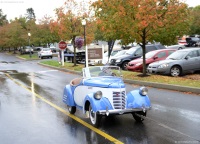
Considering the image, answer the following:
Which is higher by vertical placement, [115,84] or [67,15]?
[67,15]

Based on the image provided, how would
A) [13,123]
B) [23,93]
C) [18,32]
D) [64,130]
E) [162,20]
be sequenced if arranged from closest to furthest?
[64,130] < [13,123] < [23,93] < [162,20] < [18,32]

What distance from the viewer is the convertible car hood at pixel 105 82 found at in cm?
696

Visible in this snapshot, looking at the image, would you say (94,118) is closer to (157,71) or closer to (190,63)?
(157,71)

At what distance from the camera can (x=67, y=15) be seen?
25562 mm

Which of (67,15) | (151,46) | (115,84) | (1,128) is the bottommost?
(1,128)

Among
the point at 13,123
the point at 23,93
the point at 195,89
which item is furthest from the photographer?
the point at 23,93

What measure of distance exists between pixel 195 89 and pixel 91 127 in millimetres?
6327

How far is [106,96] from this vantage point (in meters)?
6.91

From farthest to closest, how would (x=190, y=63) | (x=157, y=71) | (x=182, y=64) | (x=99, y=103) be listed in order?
(x=157, y=71)
(x=190, y=63)
(x=182, y=64)
(x=99, y=103)

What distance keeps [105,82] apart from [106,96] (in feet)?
1.33

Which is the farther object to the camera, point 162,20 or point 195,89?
point 162,20

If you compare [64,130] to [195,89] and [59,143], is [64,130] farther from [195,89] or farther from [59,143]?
[195,89]

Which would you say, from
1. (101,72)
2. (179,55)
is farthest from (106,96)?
(179,55)

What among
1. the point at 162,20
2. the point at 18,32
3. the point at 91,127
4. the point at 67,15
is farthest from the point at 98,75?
the point at 18,32
